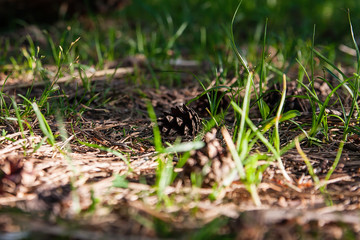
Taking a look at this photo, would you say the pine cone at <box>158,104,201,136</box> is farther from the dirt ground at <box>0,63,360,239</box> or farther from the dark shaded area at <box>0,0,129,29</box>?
the dark shaded area at <box>0,0,129,29</box>

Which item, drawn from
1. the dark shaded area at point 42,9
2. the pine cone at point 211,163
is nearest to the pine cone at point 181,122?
the pine cone at point 211,163

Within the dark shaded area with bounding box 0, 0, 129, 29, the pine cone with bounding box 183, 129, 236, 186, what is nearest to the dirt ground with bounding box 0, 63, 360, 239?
the pine cone with bounding box 183, 129, 236, 186

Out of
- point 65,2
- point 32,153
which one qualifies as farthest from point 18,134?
point 65,2

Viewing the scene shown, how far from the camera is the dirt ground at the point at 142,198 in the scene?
985 millimetres

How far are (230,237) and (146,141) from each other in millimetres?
756

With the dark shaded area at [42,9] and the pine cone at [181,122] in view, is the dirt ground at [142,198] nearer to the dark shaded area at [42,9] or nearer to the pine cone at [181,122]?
the pine cone at [181,122]

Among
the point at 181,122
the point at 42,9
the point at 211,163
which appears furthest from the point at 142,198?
the point at 42,9

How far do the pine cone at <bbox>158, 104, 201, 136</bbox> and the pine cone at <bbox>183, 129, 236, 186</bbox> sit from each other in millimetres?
343

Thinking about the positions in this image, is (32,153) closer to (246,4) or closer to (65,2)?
(65,2)

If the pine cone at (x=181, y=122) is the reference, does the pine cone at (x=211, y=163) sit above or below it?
above

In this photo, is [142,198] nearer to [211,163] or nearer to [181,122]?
[211,163]

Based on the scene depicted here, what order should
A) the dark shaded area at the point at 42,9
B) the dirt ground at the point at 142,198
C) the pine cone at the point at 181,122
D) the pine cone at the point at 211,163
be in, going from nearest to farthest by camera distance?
the dirt ground at the point at 142,198, the pine cone at the point at 211,163, the pine cone at the point at 181,122, the dark shaded area at the point at 42,9

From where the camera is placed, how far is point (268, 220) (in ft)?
3.32

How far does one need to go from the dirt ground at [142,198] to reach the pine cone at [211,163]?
0.05 meters
